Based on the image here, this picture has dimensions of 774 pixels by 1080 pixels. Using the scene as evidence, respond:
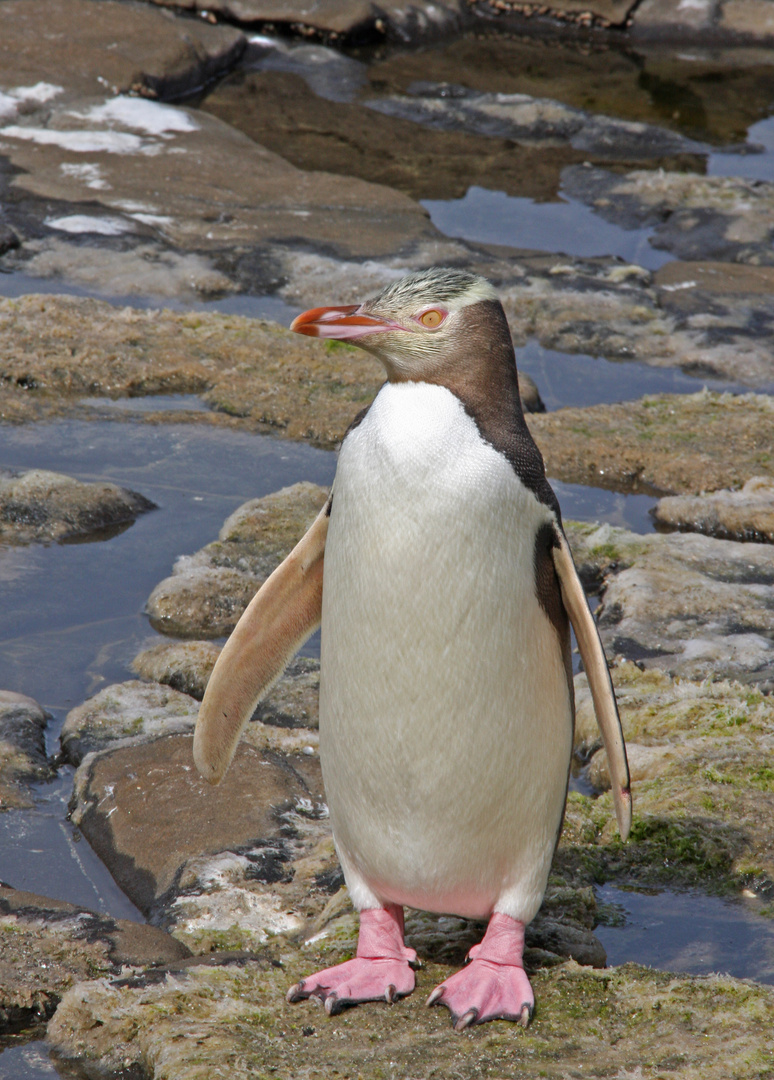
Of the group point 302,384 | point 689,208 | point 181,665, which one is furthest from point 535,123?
point 181,665

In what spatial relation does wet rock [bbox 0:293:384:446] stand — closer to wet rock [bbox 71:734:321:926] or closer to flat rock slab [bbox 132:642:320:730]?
flat rock slab [bbox 132:642:320:730]

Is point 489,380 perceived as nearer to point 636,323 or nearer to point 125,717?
point 125,717

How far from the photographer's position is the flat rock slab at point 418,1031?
2.46 meters

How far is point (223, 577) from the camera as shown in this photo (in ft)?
19.0

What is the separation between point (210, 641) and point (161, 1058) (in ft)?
10.0

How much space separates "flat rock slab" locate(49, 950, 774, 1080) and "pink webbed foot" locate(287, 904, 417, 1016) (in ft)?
0.12

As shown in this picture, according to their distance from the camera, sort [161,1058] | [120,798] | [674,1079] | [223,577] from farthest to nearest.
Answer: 1. [223,577]
2. [120,798]
3. [161,1058]
4. [674,1079]

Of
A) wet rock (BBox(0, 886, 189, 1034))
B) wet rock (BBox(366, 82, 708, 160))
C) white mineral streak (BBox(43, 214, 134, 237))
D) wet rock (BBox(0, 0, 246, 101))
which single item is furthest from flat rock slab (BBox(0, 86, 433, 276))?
wet rock (BBox(0, 886, 189, 1034))

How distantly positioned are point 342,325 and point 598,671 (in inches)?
44.6

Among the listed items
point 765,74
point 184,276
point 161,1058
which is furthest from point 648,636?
point 765,74

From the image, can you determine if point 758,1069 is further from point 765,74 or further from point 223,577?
point 765,74

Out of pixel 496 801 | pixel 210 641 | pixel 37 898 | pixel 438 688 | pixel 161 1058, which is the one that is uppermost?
pixel 438 688

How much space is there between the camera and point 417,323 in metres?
2.74

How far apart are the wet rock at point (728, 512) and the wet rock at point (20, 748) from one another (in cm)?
388
